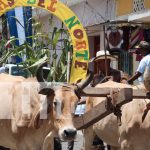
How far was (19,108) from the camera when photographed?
5848 millimetres

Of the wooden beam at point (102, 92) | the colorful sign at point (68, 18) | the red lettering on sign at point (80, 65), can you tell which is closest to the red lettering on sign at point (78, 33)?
the colorful sign at point (68, 18)

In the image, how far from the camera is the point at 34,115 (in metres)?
5.66

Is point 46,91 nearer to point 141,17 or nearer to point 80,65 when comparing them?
point 80,65

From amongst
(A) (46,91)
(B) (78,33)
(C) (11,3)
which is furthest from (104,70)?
(A) (46,91)

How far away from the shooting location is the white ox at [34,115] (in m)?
5.33

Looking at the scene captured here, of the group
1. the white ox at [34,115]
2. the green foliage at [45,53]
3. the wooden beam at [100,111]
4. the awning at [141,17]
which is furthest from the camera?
the awning at [141,17]

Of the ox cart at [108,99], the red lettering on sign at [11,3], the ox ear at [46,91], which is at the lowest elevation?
the ox cart at [108,99]

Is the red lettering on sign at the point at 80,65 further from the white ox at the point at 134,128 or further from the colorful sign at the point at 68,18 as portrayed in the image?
the white ox at the point at 134,128

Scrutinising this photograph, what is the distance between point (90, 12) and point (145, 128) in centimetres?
1150

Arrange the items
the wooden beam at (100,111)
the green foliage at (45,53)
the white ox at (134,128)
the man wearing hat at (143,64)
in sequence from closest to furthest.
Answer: the wooden beam at (100,111) < the white ox at (134,128) < the man wearing hat at (143,64) < the green foliage at (45,53)

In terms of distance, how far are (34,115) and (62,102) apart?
50 cm

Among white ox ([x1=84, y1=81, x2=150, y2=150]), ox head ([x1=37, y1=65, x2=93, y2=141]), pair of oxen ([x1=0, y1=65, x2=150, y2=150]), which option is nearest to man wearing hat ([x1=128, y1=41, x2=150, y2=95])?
white ox ([x1=84, y1=81, x2=150, y2=150])

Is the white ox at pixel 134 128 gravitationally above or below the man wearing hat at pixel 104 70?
below

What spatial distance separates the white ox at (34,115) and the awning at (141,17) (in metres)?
7.49
